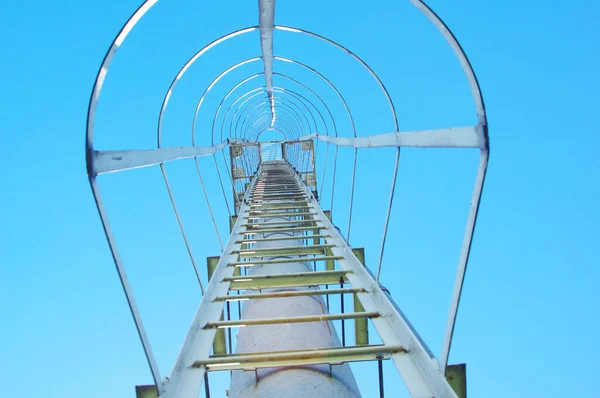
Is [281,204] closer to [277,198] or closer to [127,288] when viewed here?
[277,198]

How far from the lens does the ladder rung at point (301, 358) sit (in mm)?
3469

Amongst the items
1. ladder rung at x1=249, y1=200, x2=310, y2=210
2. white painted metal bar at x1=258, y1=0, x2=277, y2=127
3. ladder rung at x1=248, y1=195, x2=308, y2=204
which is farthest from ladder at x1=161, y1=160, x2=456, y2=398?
ladder rung at x1=248, y1=195, x2=308, y2=204

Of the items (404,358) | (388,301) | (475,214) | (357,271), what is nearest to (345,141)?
(357,271)

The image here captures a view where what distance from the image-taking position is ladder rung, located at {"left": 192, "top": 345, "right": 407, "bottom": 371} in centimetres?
347

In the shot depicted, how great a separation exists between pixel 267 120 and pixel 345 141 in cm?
1129

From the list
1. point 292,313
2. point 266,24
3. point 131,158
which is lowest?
point 292,313

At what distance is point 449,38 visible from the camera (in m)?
2.86

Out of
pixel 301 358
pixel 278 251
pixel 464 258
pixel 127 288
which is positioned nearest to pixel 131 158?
pixel 127 288

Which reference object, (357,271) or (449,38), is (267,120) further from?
(449,38)

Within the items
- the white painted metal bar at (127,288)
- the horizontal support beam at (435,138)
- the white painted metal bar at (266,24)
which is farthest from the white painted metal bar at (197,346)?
the white painted metal bar at (266,24)

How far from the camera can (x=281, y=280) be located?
5254 millimetres

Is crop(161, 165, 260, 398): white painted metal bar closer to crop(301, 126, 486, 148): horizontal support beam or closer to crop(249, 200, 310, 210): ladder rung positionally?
crop(301, 126, 486, 148): horizontal support beam

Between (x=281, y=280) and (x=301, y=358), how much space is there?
1.71 meters

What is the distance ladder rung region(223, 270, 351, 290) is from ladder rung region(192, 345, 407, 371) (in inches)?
63.6
